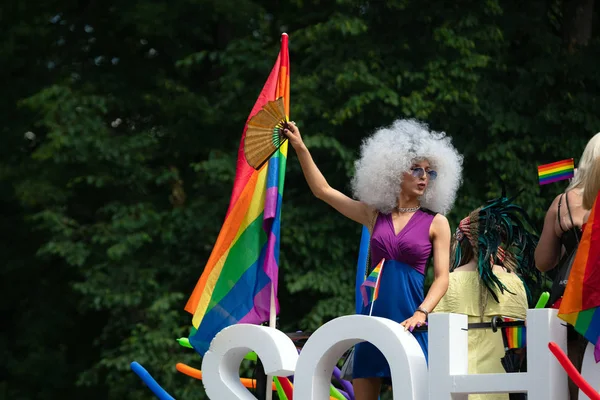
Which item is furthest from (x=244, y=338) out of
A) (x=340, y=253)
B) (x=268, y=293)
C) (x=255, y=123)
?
(x=340, y=253)

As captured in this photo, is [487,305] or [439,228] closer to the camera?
[439,228]

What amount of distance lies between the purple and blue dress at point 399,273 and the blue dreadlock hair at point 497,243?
642 mm

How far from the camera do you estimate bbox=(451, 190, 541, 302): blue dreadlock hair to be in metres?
5.37

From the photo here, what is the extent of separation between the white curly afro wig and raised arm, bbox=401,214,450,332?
0.13 metres

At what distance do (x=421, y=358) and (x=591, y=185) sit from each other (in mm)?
882

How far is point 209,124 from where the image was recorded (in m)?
12.4

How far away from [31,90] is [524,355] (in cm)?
1009

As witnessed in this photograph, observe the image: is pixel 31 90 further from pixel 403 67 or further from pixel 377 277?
pixel 377 277

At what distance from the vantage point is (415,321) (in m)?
4.51

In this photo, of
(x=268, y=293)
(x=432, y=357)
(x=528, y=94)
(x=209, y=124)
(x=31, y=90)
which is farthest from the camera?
(x=31, y=90)

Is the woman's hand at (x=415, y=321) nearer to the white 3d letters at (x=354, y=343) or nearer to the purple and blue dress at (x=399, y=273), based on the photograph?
the white 3d letters at (x=354, y=343)

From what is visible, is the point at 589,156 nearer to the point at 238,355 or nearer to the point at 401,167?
the point at 401,167

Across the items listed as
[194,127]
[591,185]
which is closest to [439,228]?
[591,185]

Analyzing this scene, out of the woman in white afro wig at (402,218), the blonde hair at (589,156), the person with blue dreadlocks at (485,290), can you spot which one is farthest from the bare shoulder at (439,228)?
the person with blue dreadlocks at (485,290)
